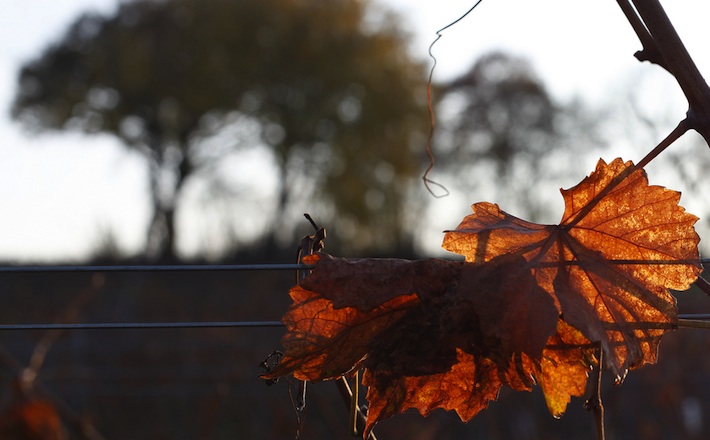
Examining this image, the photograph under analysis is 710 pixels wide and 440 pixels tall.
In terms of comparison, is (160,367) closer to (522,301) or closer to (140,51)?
(522,301)

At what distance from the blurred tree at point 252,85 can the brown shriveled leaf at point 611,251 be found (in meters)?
17.5

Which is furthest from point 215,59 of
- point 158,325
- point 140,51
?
point 158,325

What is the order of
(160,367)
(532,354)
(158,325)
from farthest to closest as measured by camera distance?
(160,367) < (158,325) < (532,354)

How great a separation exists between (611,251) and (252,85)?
18.8 m

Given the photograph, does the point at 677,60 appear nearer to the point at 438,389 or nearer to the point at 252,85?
the point at 438,389

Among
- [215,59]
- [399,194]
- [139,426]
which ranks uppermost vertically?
[215,59]

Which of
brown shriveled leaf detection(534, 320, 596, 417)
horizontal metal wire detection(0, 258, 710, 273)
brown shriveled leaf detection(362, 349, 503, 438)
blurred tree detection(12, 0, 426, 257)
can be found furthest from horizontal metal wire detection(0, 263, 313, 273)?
blurred tree detection(12, 0, 426, 257)

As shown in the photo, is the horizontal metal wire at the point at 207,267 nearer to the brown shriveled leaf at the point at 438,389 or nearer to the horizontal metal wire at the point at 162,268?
the horizontal metal wire at the point at 162,268

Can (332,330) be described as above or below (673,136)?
below

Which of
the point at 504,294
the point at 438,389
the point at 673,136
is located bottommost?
the point at 438,389

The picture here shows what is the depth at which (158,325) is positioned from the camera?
0.98 meters

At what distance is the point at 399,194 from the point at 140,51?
668cm

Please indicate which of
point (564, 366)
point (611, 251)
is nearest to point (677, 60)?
point (611, 251)

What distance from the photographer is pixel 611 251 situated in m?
0.81
